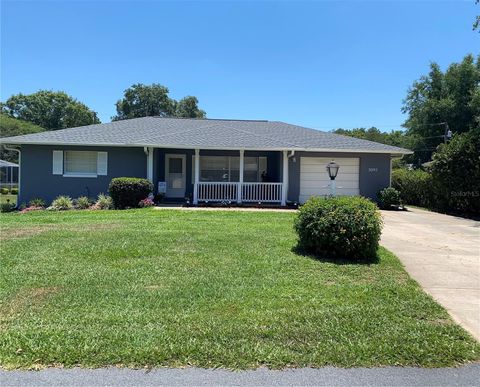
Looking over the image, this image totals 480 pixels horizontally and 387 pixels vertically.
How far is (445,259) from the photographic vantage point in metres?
7.94

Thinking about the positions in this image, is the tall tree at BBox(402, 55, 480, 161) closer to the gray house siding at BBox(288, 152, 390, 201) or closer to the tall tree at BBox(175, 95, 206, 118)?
the gray house siding at BBox(288, 152, 390, 201)

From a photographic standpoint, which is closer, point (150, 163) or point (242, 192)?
point (150, 163)

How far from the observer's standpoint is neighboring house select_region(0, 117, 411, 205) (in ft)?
58.7

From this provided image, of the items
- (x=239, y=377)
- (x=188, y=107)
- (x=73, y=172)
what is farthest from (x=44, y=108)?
(x=239, y=377)

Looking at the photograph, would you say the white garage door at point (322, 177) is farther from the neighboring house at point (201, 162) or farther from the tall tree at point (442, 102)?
the tall tree at point (442, 102)

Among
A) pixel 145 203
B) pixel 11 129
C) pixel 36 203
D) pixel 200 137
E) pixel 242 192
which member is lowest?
pixel 36 203

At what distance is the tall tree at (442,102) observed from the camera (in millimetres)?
37531

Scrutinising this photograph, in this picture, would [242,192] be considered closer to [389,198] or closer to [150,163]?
[150,163]

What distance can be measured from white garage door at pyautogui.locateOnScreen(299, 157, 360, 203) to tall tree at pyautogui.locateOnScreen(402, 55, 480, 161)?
2018 centimetres

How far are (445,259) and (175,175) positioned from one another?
14.0m

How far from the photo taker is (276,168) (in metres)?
19.8

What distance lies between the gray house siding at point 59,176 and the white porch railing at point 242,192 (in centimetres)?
316

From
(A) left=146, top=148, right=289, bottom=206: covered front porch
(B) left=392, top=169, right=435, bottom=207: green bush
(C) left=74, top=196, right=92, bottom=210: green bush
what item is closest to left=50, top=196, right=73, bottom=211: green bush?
(C) left=74, top=196, right=92, bottom=210: green bush

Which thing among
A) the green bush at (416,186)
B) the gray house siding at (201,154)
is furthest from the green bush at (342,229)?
the green bush at (416,186)
